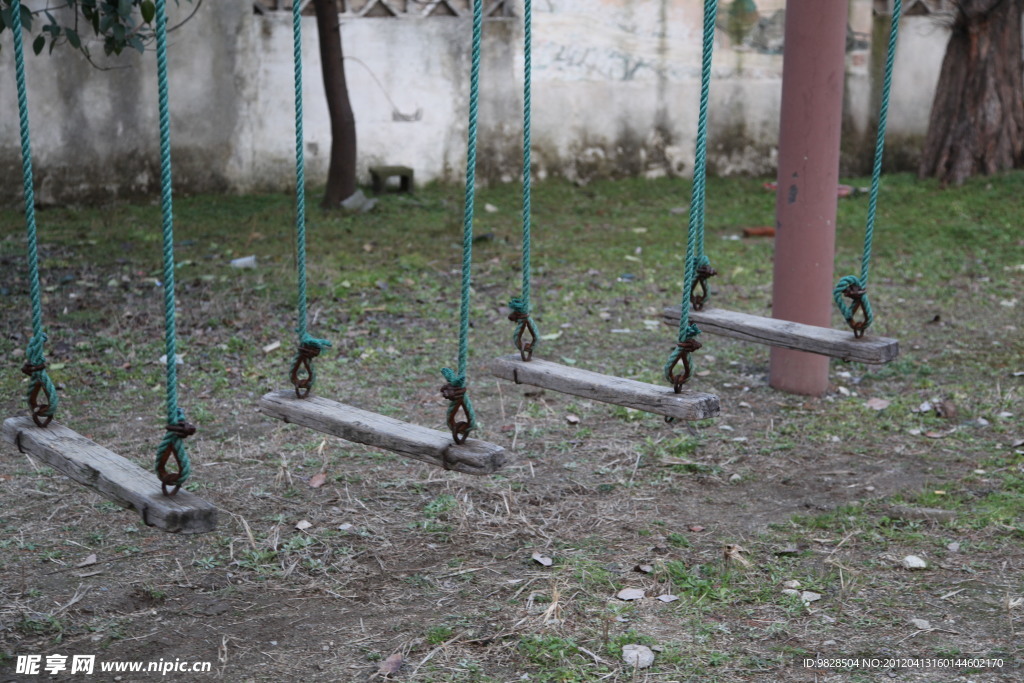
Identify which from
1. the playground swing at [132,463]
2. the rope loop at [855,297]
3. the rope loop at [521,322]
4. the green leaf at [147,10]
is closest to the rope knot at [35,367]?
the playground swing at [132,463]

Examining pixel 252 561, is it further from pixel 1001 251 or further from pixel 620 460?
pixel 1001 251

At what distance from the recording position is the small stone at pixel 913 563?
11.3ft

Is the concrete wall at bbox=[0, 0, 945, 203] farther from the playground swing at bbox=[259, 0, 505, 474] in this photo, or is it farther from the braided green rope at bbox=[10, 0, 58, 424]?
the playground swing at bbox=[259, 0, 505, 474]

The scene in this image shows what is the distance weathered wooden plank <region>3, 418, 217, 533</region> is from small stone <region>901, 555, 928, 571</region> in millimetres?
2134

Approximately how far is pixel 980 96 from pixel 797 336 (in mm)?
6965

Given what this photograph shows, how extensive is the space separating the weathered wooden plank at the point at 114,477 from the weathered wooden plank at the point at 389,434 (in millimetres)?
460

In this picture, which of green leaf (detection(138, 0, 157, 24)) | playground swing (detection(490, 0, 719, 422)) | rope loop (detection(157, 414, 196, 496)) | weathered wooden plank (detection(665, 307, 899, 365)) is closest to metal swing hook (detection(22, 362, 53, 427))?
rope loop (detection(157, 414, 196, 496))

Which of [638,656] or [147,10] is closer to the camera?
[638,656]

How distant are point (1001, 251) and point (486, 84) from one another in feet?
14.8

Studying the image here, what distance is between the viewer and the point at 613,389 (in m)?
3.19

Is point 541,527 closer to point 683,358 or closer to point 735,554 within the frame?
point 735,554

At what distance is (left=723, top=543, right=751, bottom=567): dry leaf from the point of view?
348 cm

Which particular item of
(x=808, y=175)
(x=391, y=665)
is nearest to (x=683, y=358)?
(x=391, y=665)

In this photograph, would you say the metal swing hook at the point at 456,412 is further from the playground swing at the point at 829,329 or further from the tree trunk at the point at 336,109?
the tree trunk at the point at 336,109
